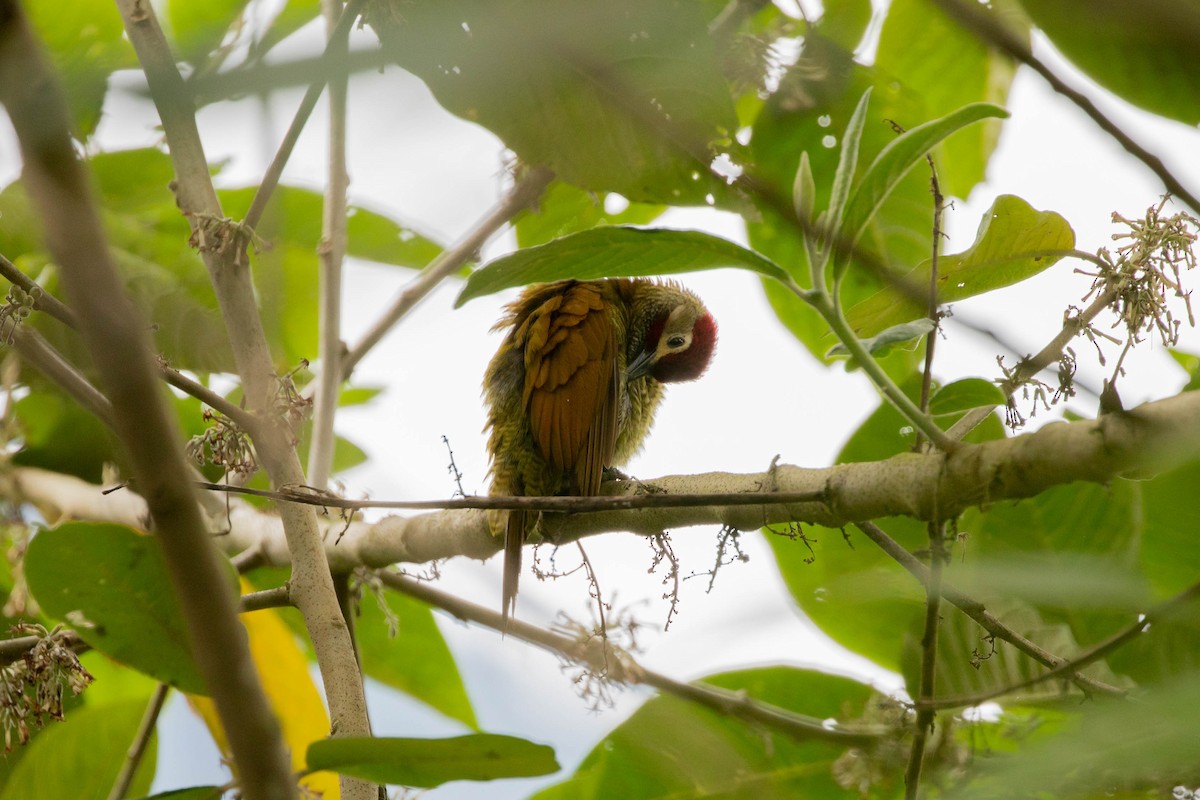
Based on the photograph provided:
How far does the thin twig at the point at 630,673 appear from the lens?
1.96 metres

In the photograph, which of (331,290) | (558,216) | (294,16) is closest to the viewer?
(331,290)

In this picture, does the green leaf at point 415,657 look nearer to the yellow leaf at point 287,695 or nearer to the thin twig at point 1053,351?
the yellow leaf at point 287,695

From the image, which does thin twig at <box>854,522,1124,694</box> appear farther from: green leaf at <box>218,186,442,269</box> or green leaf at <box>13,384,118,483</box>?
green leaf at <box>13,384,118,483</box>

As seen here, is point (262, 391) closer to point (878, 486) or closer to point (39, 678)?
point (39, 678)

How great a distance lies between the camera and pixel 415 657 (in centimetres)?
303

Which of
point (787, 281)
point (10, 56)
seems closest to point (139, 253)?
point (787, 281)

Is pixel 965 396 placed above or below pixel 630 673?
Result: above

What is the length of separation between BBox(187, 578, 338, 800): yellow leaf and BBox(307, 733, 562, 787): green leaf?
764 mm

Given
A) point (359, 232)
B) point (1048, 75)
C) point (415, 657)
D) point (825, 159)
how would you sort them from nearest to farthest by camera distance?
point (1048, 75)
point (825, 159)
point (415, 657)
point (359, 232)

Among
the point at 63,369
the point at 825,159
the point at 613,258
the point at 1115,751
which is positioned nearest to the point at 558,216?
the point at 825,159

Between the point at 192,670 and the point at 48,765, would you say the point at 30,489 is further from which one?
the point at 192,670

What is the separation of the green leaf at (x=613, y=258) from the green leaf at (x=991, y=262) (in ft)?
0.93

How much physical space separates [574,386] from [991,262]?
64.9 inches

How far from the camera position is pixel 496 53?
1.78 meters
